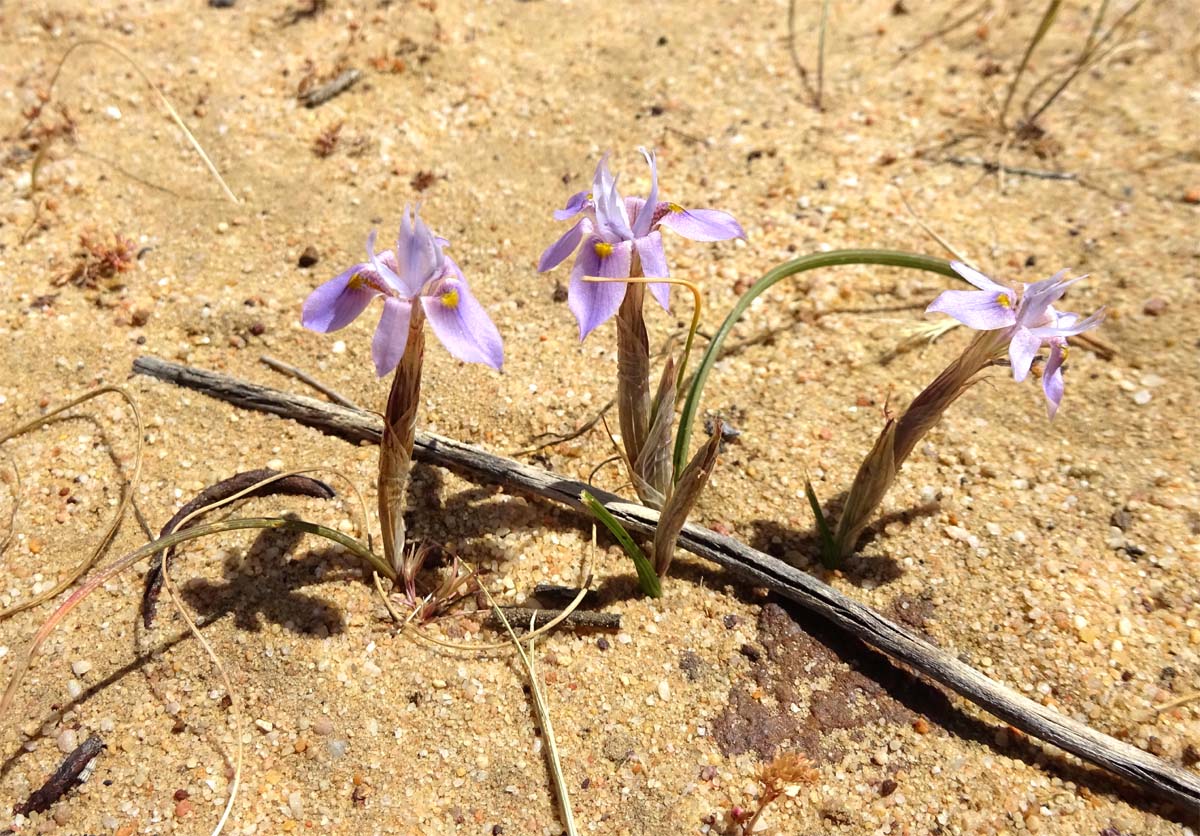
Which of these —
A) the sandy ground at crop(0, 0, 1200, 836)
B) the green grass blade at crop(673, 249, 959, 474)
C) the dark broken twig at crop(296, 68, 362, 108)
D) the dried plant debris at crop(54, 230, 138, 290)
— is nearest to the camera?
the sandy ground at crop(0, 0, 1200, 836)

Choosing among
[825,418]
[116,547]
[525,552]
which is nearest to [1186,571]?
[825,418]

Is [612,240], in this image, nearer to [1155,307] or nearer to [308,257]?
[308,257]

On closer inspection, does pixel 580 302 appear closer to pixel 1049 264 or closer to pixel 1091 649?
pixel 1091 649

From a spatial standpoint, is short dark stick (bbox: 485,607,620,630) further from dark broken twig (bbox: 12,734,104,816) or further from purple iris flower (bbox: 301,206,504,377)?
dark broken twig (bbox: 12,734,104,816)

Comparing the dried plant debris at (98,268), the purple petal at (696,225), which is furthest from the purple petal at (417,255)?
the dried plant debris at (98,268)

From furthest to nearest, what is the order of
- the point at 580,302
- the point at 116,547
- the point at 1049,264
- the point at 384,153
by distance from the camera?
the point at 384,153 < the point at 1049,264 < the point at 116,547 < the point at 580,302

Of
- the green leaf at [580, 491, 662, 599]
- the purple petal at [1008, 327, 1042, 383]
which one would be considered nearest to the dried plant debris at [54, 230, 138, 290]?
the green leaf at [580, 491, 662, 599]
